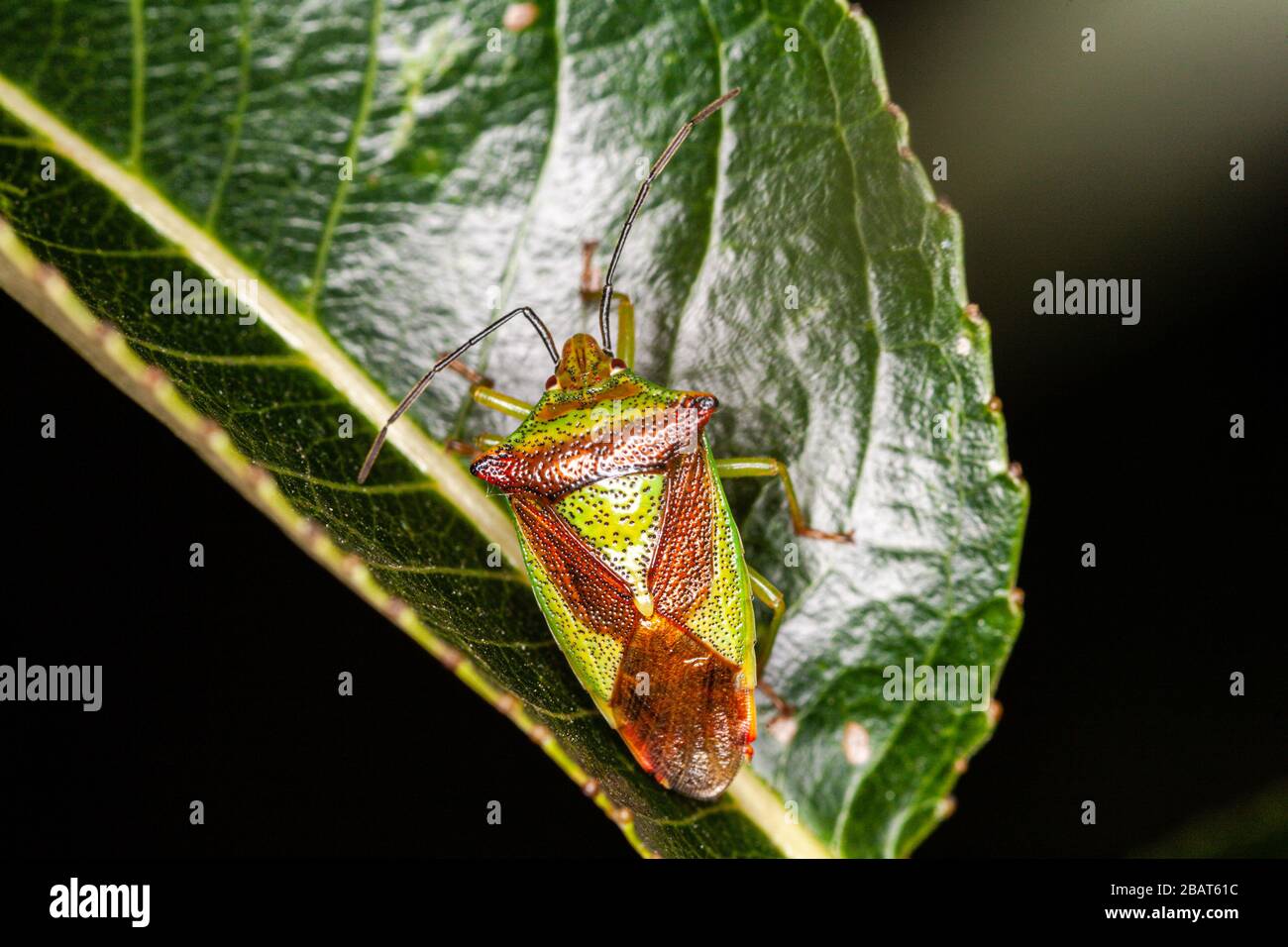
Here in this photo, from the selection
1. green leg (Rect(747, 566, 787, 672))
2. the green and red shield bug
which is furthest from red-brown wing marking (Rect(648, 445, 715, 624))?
green leg (Rect(747, 566, 787, 672))

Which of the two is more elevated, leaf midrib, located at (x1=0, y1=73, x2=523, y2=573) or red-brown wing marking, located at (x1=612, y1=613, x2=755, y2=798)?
leaf midrib, located at (x1=0, y1=73, x2=523, y2=573)

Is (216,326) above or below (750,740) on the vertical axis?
above

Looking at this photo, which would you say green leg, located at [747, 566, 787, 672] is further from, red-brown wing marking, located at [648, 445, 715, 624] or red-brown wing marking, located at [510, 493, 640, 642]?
red-brown wing marking, located at [510, 493, 640, 642]

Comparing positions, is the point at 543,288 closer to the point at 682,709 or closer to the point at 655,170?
the point at 655,170

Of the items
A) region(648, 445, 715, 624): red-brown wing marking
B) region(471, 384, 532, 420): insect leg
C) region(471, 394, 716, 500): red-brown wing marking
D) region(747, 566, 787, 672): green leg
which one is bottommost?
region(747, 566, 787, 672): green leg

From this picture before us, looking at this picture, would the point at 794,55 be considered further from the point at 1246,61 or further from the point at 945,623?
the point at 1246,61

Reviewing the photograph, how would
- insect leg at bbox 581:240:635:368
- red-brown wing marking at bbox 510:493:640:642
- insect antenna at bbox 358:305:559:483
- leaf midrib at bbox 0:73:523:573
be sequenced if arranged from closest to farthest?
leaf midrib at bbox 0:73:523:573, insect antenna at bbox 358:305:559:483, insect leg at bbox 581:240:635:368, red-brown wing marking at bbox 510:493:640:642

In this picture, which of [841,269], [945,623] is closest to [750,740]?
[945,623]

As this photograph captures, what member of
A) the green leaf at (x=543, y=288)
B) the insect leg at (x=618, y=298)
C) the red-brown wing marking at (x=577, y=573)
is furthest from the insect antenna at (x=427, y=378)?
the red-brown wing marking at (x=577, y=573)
